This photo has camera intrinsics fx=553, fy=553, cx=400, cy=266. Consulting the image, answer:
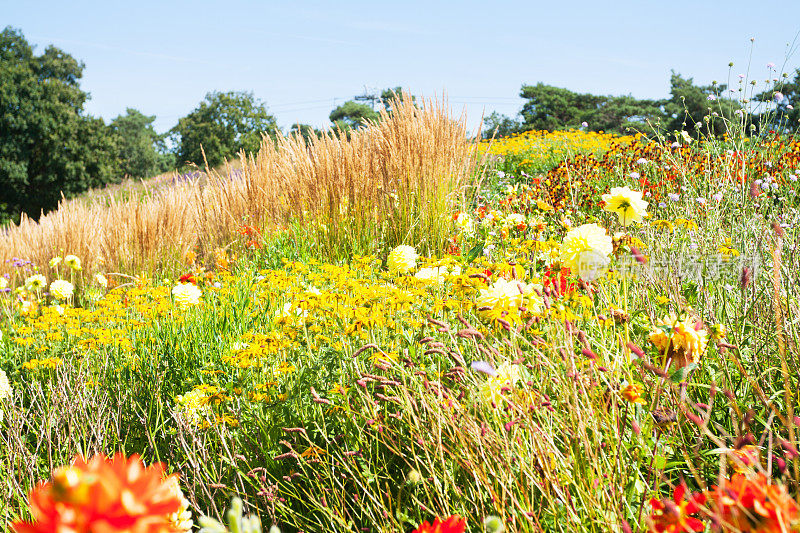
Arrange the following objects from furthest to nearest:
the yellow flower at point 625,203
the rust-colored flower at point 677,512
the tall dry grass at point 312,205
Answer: the tall dry grass at point 312,205 < the yellow flower at point 625,203 < the rust-colored flower at point 677,512

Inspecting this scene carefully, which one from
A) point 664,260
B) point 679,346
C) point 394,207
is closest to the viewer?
point 679,346

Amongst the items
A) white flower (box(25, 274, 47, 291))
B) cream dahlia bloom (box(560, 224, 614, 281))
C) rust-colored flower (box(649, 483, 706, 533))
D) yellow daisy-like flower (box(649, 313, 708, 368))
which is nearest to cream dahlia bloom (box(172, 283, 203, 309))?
white flower (box(25, 274, 47, 291))

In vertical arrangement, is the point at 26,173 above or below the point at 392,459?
above

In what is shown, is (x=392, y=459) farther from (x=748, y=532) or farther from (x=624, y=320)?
(x=748, y=532)

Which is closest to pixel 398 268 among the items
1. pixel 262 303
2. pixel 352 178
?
pixel 262 303

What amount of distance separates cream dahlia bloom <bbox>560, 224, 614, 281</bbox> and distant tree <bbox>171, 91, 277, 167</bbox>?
38.5m

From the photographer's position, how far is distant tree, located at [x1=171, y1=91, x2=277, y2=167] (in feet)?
127

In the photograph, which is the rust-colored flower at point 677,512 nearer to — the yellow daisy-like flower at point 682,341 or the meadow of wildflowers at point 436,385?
the meadow of wildflowers at point 436,385

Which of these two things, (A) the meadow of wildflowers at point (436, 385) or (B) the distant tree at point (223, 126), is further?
(B) the distant tree at point (223, 126)

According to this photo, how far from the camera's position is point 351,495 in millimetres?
1790

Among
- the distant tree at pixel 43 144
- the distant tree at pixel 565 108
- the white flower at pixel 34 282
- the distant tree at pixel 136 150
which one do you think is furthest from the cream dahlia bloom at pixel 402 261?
the distant tree at pixel 136 150

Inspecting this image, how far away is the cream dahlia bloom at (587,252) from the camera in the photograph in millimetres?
1980

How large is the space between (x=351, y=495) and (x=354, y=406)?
0.30 metres

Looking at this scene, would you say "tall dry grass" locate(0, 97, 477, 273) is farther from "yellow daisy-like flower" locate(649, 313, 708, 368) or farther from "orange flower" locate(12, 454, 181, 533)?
"orange flower" locate(12, 454, 181, 533)
